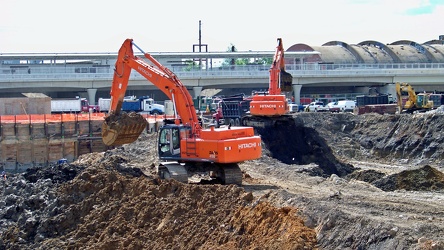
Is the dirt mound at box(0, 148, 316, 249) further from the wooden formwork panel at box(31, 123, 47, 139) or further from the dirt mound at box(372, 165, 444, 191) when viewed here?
the wooden formwork panel at box(31, 123, 47, 139)

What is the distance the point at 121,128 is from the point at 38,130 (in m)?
13.8

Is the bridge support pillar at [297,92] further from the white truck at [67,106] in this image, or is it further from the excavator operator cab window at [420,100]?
the white truck at [67,106]

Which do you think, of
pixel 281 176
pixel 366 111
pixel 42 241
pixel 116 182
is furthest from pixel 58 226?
pixel 366 111

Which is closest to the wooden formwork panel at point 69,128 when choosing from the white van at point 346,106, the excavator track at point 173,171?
the excavator track at point 173,171

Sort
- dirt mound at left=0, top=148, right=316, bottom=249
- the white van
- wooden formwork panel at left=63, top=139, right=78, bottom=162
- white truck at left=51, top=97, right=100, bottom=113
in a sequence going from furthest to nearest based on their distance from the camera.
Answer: the white van, white truck at left=51, top=97, right=100, bottom=113, wooden formwork panel at left=63, top=139, right=78, bottom=162, dirt mound at left=0, top=148, right=316, bottom=249

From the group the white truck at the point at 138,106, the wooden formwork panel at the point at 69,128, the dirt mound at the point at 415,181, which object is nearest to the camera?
the dirt mound at the point at 415,181

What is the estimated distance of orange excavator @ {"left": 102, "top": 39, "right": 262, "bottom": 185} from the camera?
67.4 ft

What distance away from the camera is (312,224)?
49.9 ft

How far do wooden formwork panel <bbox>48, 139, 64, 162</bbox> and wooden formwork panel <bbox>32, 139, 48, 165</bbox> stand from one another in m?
0.18

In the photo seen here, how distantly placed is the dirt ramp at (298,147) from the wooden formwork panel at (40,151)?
10.0 meters

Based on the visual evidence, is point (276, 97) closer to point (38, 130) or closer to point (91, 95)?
point (38, 130)

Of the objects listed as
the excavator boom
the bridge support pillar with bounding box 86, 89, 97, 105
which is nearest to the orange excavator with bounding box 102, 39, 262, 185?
the excavator boom

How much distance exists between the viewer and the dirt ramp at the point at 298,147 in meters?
32.0

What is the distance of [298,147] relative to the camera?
33406 millimetres
